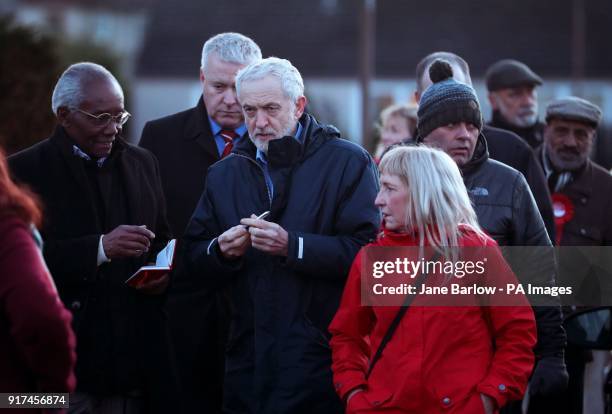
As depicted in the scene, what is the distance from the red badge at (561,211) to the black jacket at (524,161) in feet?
2.76

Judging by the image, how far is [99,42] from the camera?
54.9 meters

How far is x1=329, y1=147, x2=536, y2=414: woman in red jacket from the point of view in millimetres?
4523

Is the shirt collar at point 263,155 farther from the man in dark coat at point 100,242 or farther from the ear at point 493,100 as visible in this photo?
the ear at point 493,100

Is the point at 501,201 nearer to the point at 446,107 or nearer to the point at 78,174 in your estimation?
the point at 446,107

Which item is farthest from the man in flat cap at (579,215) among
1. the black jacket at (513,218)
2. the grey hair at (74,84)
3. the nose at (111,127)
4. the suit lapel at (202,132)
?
the grey hair at (74,84)

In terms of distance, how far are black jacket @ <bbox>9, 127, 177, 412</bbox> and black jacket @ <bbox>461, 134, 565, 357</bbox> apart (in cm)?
158

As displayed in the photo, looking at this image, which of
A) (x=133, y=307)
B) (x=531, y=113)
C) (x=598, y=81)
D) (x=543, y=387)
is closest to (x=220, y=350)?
(x=133, y=307)

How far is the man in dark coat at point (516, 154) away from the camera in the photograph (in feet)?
20.3

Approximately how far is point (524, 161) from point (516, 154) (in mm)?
61

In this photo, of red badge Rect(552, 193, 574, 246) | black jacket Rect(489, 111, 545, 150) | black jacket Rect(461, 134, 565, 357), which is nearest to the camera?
black jacket Rect(461, 134, 565, 357)

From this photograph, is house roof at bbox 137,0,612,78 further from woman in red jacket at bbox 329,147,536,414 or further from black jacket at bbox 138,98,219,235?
woman in red jacket at bbox 329,147,536,414

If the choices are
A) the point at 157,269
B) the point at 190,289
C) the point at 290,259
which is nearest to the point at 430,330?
the point at 290,259

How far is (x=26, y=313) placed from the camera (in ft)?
12.4

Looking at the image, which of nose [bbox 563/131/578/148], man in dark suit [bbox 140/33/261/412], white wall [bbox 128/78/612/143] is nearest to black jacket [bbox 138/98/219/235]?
man in dark suit [bbox 140/33/261/412]
